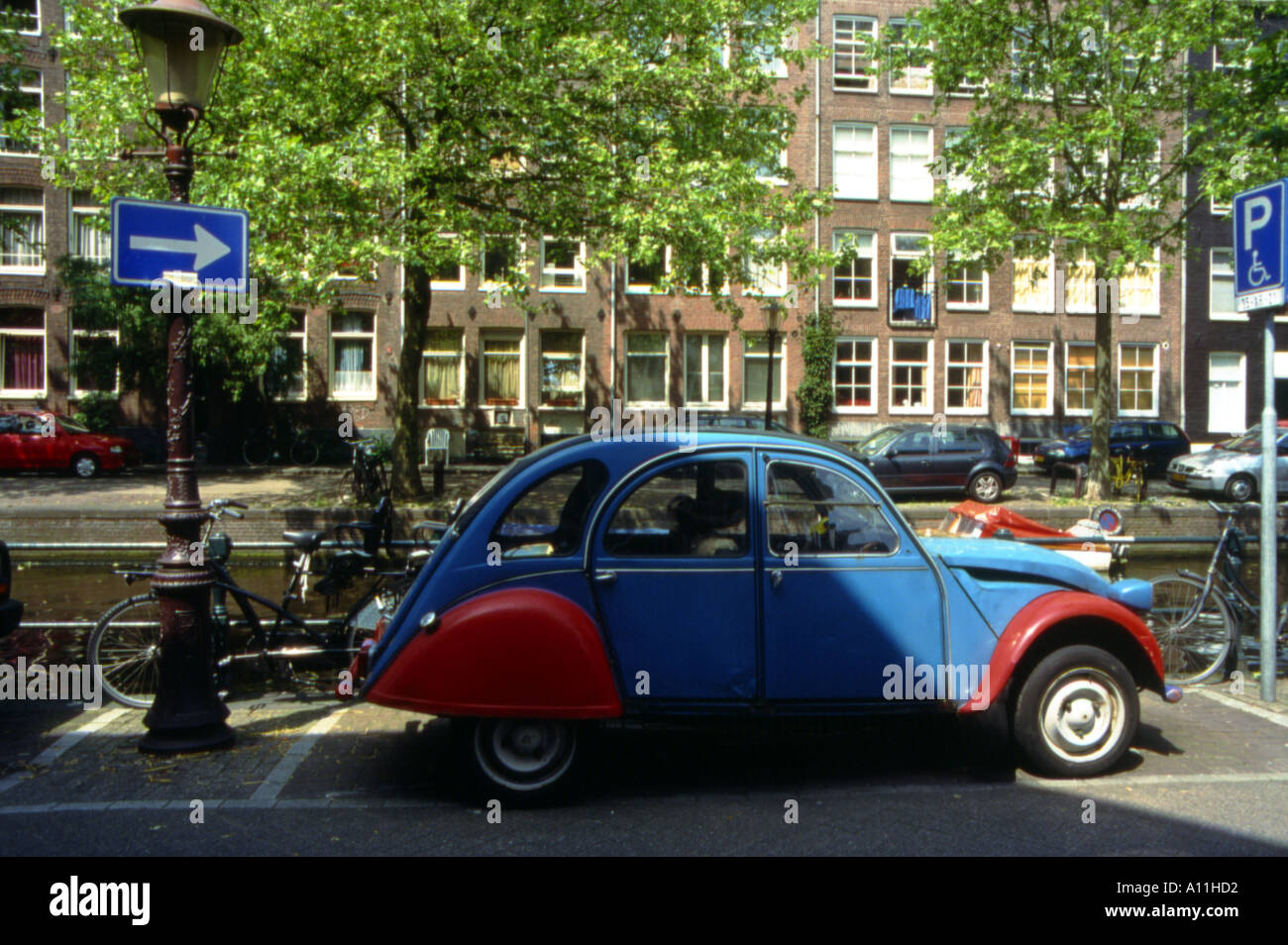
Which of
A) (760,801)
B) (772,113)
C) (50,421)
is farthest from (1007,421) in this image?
(760,801)

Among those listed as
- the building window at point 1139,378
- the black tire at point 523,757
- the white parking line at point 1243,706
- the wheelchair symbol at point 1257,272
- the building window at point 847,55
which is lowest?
the white parking line at point 1243,706

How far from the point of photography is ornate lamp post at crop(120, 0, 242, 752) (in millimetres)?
6102

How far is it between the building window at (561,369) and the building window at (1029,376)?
14945mm

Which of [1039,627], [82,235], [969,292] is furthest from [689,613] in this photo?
[969,292]

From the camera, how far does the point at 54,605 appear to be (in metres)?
11.8

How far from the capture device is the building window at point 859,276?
36.2 m

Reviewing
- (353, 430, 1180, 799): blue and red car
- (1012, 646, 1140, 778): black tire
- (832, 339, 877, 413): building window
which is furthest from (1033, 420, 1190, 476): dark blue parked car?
(353, 430, 1180, 799): blue and red car

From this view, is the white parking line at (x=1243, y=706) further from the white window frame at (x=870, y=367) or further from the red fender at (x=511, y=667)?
the white window frame at (x=870, y=367)

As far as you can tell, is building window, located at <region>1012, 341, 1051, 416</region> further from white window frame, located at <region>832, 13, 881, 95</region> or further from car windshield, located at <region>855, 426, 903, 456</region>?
car windshield, located at <region>855, 426, 903, 456</region>

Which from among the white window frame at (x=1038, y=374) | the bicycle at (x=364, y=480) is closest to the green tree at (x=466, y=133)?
the bicycle at (x=364, y=480)

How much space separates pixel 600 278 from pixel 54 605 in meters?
25.1

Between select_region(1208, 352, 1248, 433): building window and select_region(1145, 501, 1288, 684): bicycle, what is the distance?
3385 cm

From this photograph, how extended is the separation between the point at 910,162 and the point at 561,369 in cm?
1382

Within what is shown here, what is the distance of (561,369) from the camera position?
35.4 meters
